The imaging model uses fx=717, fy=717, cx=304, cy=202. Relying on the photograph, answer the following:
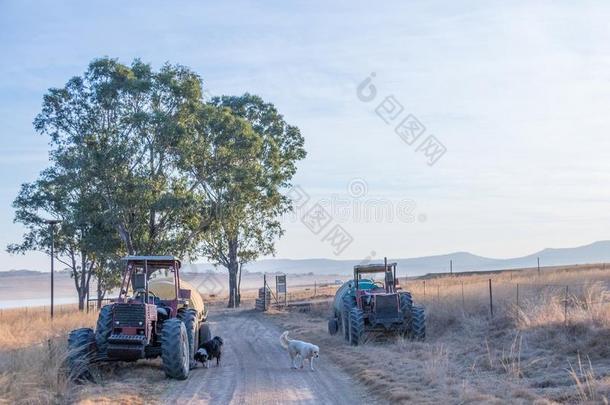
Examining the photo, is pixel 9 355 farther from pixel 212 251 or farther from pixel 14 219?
pixel 212 251

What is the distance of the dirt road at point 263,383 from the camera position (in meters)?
14.0

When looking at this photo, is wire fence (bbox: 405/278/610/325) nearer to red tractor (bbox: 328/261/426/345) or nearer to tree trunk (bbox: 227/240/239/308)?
red tractor (bbox: 328/261/426/345)

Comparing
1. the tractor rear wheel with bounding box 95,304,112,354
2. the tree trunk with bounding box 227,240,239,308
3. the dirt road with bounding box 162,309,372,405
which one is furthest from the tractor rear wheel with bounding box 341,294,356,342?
the tree trunk with bounding box 227,240,239,308

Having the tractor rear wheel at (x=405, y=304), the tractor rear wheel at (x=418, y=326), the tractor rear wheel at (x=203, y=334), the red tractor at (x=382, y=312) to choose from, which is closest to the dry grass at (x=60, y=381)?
the tractor rear wheel at (x=203, y=334)

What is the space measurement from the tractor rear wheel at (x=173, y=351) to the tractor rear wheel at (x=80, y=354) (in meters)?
1.64

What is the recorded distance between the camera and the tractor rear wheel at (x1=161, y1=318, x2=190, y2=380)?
16250mm

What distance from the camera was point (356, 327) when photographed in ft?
73.4

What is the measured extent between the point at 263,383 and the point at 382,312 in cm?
823

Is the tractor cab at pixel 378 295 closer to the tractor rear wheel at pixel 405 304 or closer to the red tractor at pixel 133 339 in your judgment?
the tractor rear wheel at pixel 405 304

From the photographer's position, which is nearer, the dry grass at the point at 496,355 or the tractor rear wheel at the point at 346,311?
the dry grass at the point at 496,355

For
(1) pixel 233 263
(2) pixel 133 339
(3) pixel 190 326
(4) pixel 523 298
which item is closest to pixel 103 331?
(2) pixel 133 339

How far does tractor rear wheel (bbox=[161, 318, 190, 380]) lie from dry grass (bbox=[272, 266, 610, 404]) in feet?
13.3

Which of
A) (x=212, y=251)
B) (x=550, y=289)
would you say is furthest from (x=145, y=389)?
(x=212, y=251)

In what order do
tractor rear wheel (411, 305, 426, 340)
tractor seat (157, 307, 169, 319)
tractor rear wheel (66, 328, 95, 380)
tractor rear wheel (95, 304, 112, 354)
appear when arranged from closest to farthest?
1. tractor rear wheel (66, 328, 95, 380)
2. tractor rear wheel (95, 304, 112, 354)
3. tractor seat (157, 307, 169, 319)
4. tractor rear wheel (411, 305, 426, 340)
